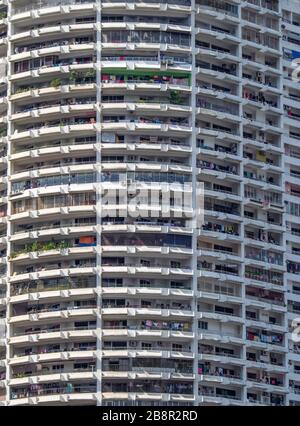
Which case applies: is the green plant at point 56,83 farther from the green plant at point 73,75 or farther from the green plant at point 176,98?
the green plant at point 176,98

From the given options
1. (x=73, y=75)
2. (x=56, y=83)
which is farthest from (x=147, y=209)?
(x=56, y=83)

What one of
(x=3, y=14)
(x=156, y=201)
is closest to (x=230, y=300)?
(x=156, y=201)

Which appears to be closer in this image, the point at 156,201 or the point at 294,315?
the point at 156,201

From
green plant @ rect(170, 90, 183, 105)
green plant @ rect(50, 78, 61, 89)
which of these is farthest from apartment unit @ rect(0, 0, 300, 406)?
green plant @ rect(50, 78, 61, 89)

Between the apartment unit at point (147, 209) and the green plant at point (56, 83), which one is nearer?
the apartment unit at point (147, 209)

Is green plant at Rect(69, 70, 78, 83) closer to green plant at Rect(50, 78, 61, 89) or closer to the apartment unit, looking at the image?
the apartment unit

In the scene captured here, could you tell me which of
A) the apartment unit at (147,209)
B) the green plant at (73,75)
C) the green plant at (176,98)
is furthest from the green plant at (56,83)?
the green plant at (176,98)

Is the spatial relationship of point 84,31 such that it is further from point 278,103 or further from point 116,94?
point 278,103

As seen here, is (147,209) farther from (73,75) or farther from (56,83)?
(56,83)
